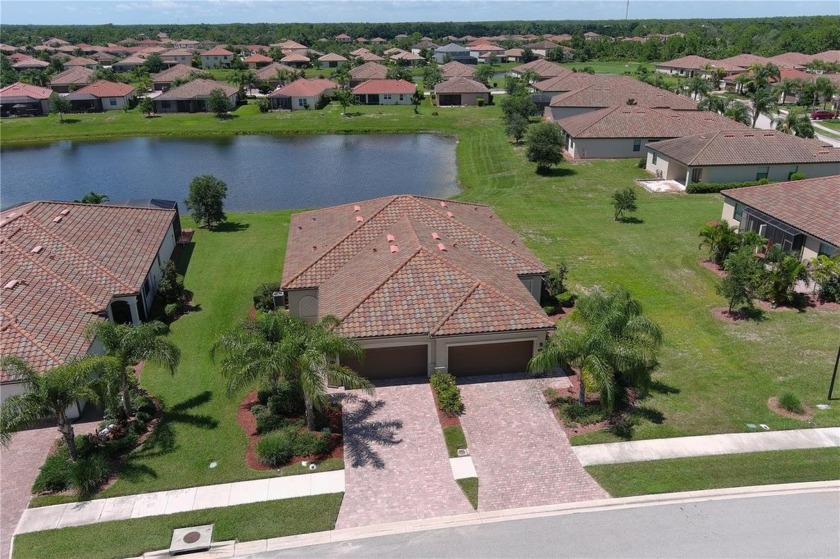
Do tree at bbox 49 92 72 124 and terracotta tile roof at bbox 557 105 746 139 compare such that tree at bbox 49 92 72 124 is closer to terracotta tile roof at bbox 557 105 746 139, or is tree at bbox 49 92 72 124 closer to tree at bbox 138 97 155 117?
tree at bbox 138 97 155 117

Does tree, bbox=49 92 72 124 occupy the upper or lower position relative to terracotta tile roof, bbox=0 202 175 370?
upper

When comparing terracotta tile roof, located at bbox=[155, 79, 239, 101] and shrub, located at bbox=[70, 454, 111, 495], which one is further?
terracotta tile roof, located at bbox=[155, 79, 239, 101]

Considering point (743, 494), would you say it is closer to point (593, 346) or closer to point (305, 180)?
point (593, 346)

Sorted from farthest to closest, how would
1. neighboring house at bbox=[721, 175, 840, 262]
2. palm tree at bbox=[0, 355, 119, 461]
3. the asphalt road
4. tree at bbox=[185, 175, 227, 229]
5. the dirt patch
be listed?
1. tree at bbox=[185, 175, 227, 229]
2. neighboring house at bbox=[721, 175, 840, 262]
3. the dirt patch
4. palm tree at bbox=[0, 355, 119, 461]
5. the asphalt road

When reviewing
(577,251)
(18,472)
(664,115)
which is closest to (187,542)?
(18,472)

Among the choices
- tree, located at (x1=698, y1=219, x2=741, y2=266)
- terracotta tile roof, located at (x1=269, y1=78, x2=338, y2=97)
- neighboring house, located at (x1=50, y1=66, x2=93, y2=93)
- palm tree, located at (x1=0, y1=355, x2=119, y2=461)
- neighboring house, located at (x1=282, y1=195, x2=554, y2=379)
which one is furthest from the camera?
neighboring house, located at (x1=50, y1=66, x2=93, y2=93)

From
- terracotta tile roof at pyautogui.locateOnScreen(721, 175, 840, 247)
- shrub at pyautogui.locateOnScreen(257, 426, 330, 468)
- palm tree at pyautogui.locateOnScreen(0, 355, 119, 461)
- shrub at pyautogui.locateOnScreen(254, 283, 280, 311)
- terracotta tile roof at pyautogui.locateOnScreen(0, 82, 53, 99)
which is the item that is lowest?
shrub at pyautogui.locateOnScreen(257, 426, 330, 468)

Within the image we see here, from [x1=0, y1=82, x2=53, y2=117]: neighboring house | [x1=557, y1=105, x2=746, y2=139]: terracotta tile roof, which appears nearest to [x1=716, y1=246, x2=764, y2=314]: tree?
[x1=557, y1=105, x2=746, y2=139]: terracotta tile roof
